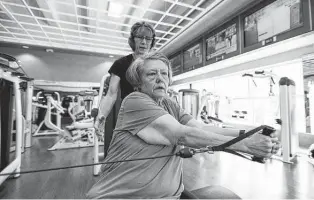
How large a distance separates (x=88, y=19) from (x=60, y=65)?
309 cm

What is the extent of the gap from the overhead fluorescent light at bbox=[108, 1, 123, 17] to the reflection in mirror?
310cm

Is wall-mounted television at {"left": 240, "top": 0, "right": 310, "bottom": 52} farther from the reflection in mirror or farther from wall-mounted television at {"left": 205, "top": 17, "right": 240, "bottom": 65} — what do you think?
the reflection in mirror

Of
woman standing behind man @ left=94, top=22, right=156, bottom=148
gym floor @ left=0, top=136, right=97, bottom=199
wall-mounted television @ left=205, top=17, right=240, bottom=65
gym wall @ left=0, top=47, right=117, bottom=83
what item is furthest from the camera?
gym wall @ left=0, top=47, right=117, bottom=83

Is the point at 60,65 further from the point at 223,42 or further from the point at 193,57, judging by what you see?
the point at 223,42

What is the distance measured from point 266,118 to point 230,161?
152 centimetres

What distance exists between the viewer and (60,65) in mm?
6078

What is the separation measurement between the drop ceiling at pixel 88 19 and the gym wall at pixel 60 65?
0.69 meters

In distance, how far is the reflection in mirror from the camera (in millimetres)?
2641

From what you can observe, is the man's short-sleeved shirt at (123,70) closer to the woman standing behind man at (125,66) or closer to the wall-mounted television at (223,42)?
the woman standing behind man at (125,66)

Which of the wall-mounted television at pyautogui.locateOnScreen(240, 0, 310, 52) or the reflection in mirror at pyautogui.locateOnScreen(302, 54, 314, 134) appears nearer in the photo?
the wall-mounted television at pyautogui.locateOnScreen(240, 0, 310, 52)

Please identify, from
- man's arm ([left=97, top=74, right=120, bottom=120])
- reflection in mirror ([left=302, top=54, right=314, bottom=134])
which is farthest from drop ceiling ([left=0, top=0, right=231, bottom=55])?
man's arm ([left=97, top=74, right=120, bottom=120])

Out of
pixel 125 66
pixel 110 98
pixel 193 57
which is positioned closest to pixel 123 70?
pixel 125 66

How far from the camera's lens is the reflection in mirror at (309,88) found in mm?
2641

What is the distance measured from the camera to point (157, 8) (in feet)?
10.7
